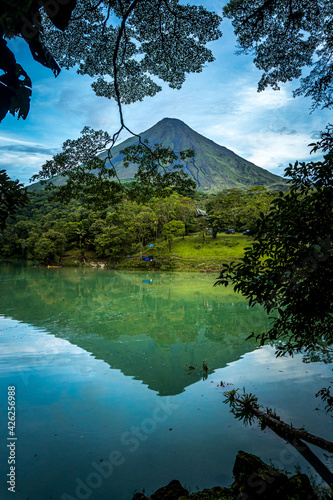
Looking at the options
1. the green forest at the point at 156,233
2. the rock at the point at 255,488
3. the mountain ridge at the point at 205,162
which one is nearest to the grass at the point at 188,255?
the green forest at the point at 156,233

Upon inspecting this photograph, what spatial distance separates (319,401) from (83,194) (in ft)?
20.6

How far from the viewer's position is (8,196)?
2398mm

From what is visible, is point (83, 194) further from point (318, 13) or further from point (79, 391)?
point (318, 13)

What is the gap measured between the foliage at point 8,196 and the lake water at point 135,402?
2718 mm

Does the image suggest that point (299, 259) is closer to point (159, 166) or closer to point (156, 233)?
point (159, 166)

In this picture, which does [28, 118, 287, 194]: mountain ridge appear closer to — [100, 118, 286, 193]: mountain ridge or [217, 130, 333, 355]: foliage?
[100, 118, 286, 193]: mountain ridge

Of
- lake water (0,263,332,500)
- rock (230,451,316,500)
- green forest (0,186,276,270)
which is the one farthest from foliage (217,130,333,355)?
green forest (0,186,276,270)

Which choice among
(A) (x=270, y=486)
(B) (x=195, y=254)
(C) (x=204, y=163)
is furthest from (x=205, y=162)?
(A) (x=270, y=486)

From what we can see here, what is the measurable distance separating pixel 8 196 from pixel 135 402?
3.76 m

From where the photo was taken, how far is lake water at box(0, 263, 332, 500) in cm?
290

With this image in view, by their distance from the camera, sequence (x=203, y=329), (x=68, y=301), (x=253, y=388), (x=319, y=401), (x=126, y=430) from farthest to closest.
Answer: (x=68, y=301), (x=203, y=329), (x=253, y=388), (x=319, y=401), (x=126, y=430)

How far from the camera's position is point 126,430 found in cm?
367

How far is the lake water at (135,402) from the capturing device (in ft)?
9.51

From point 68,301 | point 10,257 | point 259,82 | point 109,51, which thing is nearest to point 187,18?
point 109,51
